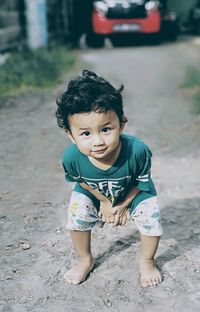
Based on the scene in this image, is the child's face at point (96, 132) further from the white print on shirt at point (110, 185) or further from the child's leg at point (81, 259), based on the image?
the child's leg at point (81, 259)

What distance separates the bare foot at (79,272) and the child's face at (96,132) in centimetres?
70

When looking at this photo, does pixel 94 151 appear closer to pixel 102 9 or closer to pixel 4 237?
pixel 4 237

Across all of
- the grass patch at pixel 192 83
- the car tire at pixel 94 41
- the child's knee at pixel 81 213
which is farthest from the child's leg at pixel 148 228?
the car tire at pixel 94 41

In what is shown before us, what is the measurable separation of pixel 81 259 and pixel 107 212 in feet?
1.17

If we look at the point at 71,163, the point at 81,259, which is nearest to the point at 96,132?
the point at 71,163

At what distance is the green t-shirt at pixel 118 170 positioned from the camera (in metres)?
2.57

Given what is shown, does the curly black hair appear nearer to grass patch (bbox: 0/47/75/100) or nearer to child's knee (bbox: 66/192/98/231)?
child's knee (bbox: 66/192/98/231)

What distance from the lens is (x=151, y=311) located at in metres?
2.50

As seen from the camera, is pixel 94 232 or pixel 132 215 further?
pixel 94 232

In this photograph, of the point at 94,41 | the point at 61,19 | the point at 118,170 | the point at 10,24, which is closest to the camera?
the point at 118,170

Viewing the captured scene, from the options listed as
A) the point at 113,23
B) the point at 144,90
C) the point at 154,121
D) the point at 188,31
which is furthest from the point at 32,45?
the point at 188,31

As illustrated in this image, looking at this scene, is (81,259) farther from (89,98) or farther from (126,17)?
(126,17)

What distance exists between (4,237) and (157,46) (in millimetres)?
11553

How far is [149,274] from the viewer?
9.00 ft
